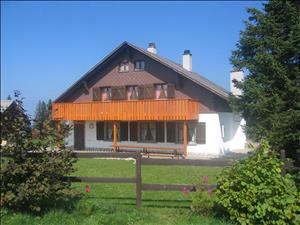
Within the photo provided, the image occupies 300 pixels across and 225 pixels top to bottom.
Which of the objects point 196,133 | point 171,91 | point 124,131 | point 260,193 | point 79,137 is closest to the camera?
point 260,193

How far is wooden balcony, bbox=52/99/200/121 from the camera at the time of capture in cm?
2523

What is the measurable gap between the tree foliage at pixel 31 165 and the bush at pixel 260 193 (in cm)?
279

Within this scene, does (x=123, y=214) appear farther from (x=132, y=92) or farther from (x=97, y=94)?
(x=97, y=94)

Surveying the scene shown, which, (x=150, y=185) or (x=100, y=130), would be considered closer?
(x=150, y=185)

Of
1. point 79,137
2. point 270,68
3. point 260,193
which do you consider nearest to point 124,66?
point 79,137

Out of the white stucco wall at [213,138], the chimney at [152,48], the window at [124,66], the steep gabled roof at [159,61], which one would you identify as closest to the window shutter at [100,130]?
the steep gabled roof at [159,61]

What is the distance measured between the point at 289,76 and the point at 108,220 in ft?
31.5

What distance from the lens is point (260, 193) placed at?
5.86 m

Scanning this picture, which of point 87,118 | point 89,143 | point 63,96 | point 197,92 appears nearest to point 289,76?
point 197,92

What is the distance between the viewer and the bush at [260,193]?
19.0 feet

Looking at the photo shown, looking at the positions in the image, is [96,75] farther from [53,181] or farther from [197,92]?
[53,181]

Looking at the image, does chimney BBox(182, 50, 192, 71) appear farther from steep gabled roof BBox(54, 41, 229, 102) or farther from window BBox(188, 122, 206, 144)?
window BBox(188, 122, 206, 144)

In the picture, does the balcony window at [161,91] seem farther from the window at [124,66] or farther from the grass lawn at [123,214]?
the grass lawn at [123,214]

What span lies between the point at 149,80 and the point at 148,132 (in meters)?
3.76
